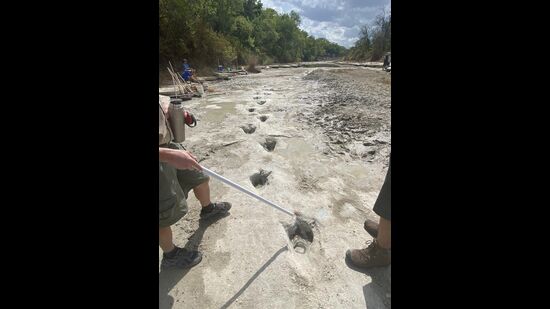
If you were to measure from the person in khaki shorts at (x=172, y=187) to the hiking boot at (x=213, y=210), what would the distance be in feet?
0.84

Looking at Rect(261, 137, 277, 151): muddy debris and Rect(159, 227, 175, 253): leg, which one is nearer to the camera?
Rect(159, 227, 175, 253): leg

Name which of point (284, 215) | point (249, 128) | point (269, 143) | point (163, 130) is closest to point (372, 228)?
point (284, 215)

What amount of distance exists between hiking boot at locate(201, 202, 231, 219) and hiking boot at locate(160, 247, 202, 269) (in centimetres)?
51

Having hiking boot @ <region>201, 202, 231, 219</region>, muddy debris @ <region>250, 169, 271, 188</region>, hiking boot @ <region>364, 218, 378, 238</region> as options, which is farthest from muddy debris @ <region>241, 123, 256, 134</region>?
hiking boot @ <region>364, 218, 378, 238</region>

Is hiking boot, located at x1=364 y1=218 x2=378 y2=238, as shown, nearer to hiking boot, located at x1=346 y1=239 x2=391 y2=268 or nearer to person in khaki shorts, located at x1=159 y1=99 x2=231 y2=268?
hiking boot, located at x1=346 y1=239 x2=391 y2=268

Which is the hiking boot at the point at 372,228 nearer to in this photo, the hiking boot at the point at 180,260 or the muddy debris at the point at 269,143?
the hiking boot at the point at 180,260

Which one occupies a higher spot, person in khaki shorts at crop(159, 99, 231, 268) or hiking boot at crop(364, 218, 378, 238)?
person in khaki shorts at crop(159, 99, 231, 268)

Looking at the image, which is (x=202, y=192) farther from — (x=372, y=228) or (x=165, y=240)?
(x=372, y=228)

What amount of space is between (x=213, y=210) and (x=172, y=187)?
76cm

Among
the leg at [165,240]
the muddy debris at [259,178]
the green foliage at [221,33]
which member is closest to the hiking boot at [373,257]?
the leg at [165,240]

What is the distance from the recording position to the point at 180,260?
1.91 metres

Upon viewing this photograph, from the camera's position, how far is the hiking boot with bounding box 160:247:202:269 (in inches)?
74.7
